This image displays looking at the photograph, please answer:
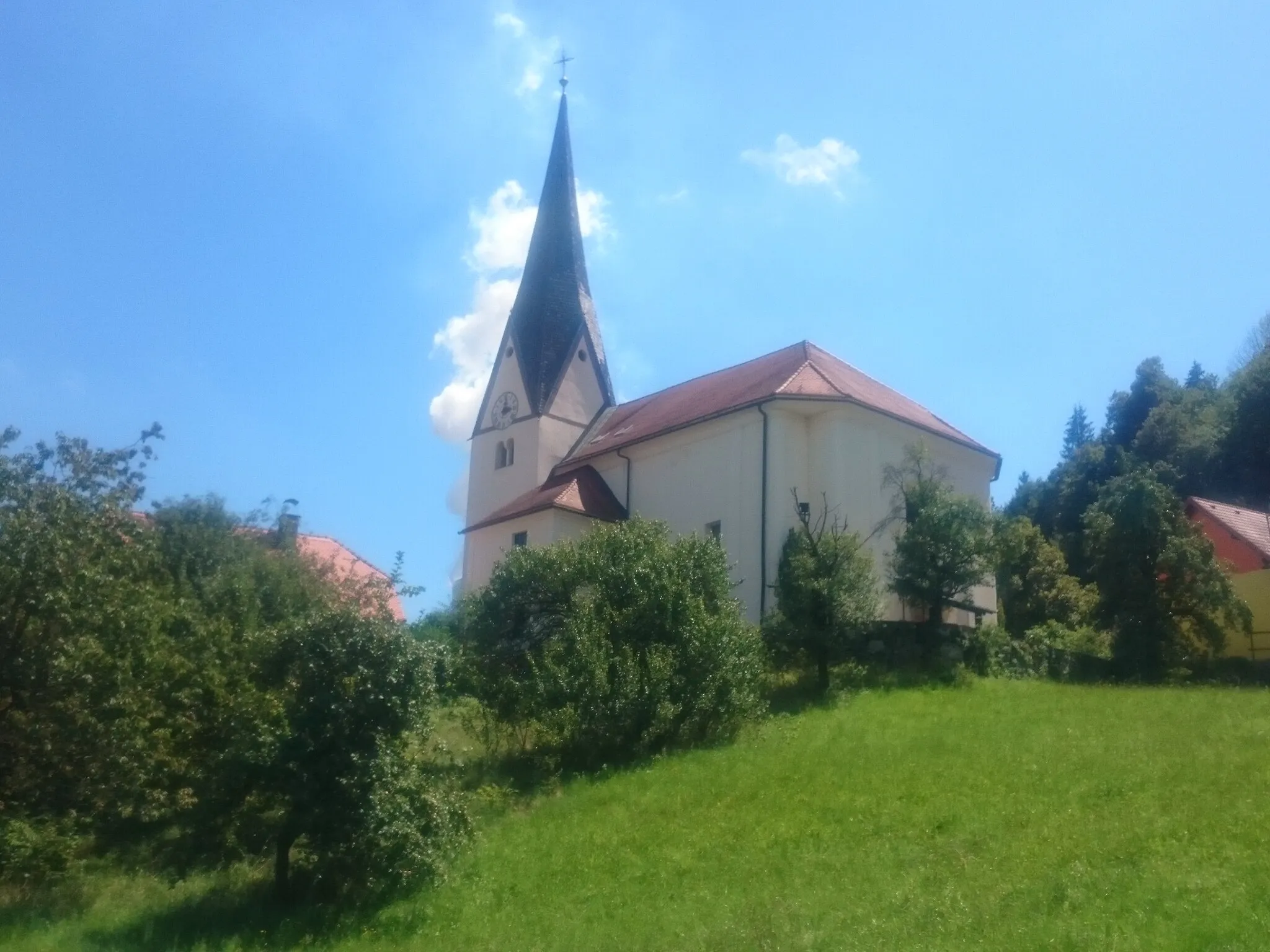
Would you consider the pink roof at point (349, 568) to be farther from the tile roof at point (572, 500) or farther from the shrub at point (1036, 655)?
the shrub at point (1036, 655)

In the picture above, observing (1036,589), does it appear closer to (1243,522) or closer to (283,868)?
(1243,522)

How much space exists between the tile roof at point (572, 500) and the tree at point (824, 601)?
26.9 ft

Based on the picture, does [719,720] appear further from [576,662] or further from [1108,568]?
[1108,568]

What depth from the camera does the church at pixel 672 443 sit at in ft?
103

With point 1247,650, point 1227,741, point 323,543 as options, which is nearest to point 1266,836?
point 1227,741

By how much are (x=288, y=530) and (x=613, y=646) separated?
8769 millimetres

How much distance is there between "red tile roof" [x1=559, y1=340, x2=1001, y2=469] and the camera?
1267 inches

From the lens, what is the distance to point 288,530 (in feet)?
86.1

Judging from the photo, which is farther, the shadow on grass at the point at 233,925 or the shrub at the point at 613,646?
the shrub at the point at 613,646

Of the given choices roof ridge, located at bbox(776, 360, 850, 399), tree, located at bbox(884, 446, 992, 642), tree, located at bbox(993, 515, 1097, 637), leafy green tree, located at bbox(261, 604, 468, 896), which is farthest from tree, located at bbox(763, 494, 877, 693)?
tree, located at bbox(993, 515, 1097, 637)

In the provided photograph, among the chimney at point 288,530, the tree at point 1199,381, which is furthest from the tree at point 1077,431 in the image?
the chimney at point 288,530

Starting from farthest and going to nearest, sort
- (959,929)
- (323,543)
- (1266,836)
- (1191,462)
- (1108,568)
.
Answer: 1. (1191,462)
2. (323,543)
3. (1108,568)
4. (1266,836)
5. (959,929)

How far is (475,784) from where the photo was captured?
63.9 feet

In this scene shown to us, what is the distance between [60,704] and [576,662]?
881 centimetres
